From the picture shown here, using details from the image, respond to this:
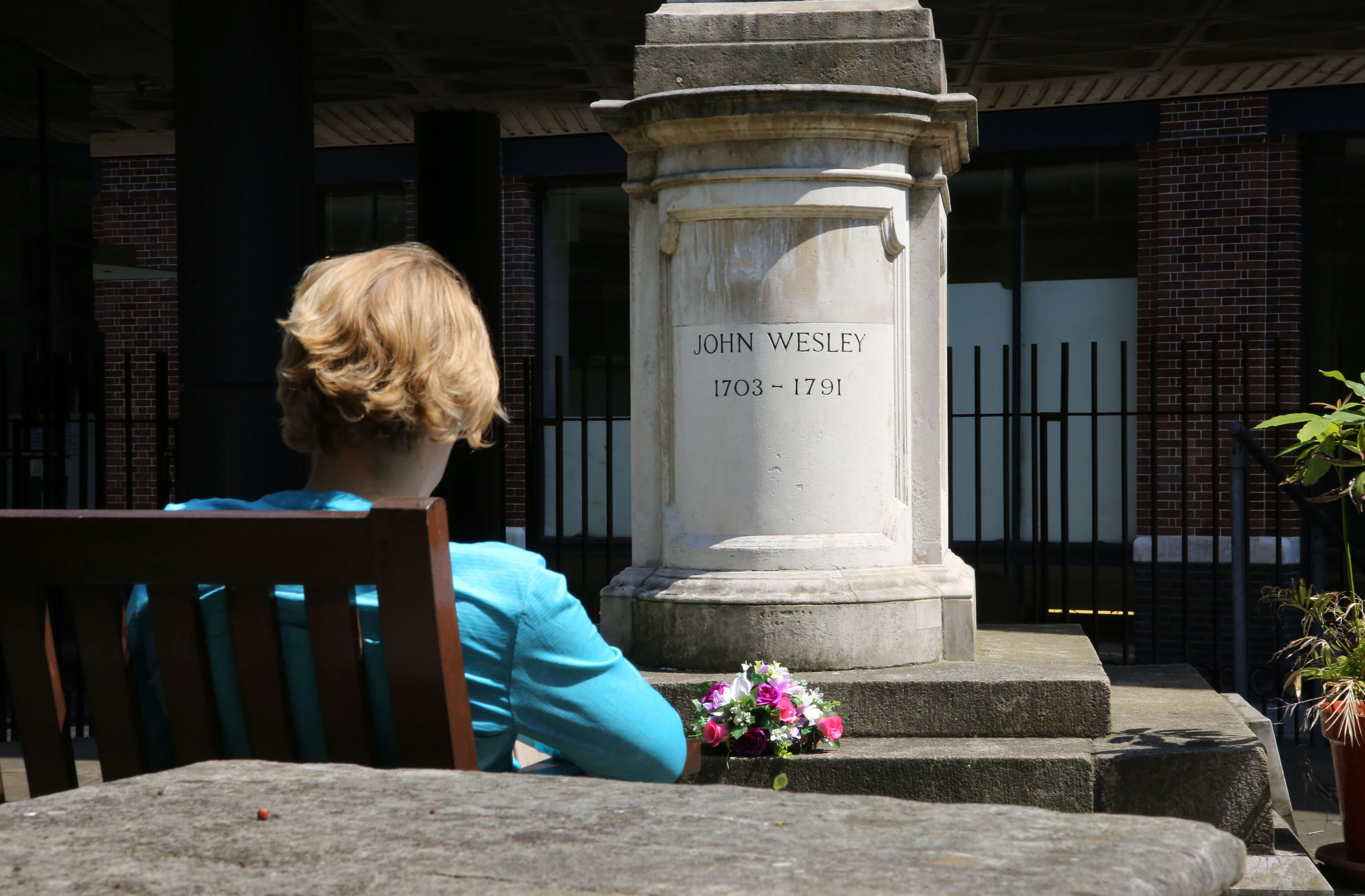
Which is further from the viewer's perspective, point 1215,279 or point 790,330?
point 1215,279

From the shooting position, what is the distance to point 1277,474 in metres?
5.85

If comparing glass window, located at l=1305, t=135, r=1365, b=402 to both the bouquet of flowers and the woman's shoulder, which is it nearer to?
the bouquet of flowers

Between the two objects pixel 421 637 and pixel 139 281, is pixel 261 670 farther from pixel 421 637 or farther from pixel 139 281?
pixel 139 281

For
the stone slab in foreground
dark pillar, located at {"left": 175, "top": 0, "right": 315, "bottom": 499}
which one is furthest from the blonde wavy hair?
dark pillar, located at {"left": 175, "top": 0, "right": 315, "bottom": 499}

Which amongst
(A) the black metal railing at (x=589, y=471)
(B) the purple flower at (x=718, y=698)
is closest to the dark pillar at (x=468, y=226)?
(A) the black metal railing at (x=589, y=471)

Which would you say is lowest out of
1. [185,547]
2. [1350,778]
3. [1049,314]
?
[1350,778]

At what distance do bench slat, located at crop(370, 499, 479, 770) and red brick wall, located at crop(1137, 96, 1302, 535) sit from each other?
1015 cm

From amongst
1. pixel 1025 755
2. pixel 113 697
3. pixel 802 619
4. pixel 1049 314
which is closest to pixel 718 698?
pixel 802 619

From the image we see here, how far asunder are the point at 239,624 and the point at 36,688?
13.9 inches

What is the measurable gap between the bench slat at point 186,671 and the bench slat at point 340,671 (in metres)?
0.17

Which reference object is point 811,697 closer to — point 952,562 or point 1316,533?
point 952,562

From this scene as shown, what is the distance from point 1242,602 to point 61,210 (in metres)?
7.92

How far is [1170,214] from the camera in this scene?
1141cm

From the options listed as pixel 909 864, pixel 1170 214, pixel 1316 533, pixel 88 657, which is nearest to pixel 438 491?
pixel 1170 214
